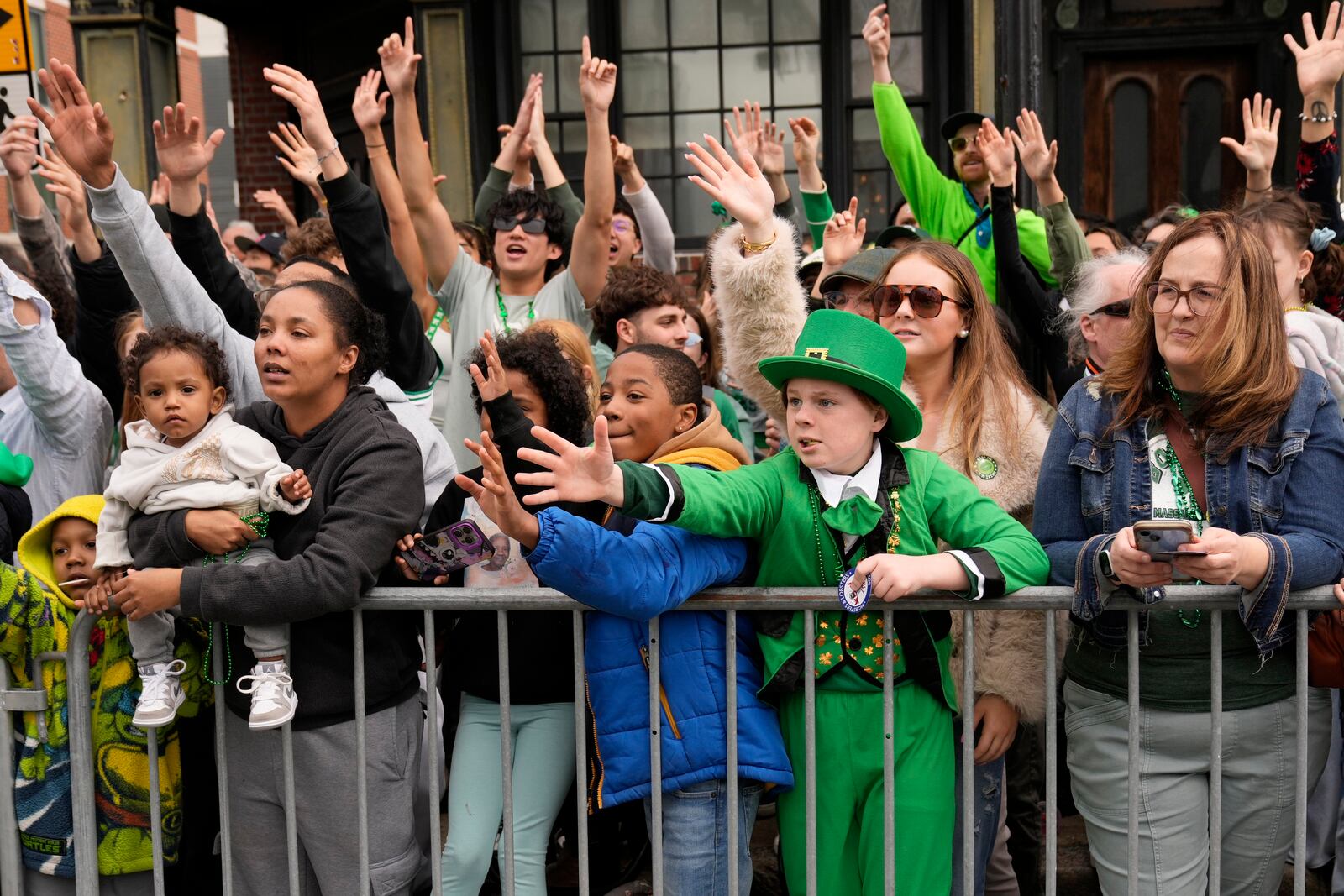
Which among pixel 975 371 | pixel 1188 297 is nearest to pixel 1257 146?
pixel 975 371

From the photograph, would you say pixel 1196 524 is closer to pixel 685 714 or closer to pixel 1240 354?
pixel 1240 354

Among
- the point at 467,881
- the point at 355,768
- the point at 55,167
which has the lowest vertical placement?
the point at 467,881

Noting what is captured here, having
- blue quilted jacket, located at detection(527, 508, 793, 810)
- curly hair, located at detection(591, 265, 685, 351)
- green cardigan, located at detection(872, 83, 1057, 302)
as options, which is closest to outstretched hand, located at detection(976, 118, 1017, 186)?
green cardigan, located at detection(872, 83, 1057, 302)

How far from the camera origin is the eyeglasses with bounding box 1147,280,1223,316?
3.04m

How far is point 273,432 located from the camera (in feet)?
11.4

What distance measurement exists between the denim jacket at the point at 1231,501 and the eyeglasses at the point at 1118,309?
0.94 meters

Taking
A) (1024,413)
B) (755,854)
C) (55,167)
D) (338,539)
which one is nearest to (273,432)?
(338,539)

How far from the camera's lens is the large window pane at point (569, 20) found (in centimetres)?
933

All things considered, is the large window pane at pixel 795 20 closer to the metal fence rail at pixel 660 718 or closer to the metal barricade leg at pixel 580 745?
the metal fence rail at pixel 660 718

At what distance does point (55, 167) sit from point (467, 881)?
2.63 m

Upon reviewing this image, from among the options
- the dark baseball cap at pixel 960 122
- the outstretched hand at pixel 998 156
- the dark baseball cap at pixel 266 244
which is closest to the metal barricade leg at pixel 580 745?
the outstretched hand at pixel 998 156

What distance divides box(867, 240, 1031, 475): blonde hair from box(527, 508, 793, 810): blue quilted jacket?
2.56ft

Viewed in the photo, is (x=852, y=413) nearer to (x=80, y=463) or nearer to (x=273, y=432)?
(x=273, y=432)

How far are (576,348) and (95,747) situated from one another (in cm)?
180
